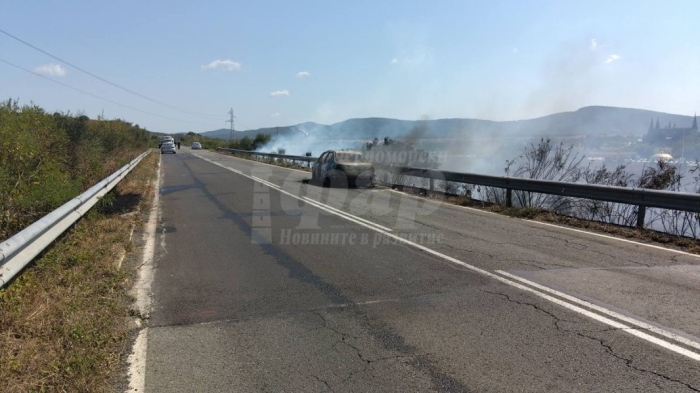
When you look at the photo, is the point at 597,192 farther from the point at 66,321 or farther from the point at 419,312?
the point at 66,321

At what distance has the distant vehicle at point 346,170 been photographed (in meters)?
17.7

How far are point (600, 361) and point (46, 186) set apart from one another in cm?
858

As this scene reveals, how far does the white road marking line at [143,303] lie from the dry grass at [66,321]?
0.12 meters

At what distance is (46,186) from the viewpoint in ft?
26.8

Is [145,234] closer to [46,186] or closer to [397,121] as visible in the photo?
[46,186]

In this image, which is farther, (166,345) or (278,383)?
(166,345)

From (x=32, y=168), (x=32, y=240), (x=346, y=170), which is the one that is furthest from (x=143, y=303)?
(x=346, y=170)

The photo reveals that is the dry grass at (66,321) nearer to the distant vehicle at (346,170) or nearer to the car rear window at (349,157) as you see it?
the distant vehicle at (346,170)

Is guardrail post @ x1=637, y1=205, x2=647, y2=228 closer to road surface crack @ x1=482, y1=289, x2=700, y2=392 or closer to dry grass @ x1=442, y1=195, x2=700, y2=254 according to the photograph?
dry grass @ x1=442, y1=195, x2=700, y2=254

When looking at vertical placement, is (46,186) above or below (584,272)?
above

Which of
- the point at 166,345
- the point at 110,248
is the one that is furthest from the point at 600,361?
the point at 110,248

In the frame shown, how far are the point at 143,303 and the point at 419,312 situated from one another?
A: 121 inches

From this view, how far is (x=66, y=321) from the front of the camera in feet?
14.3

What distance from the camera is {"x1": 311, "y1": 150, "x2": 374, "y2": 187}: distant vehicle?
17.7 meters
